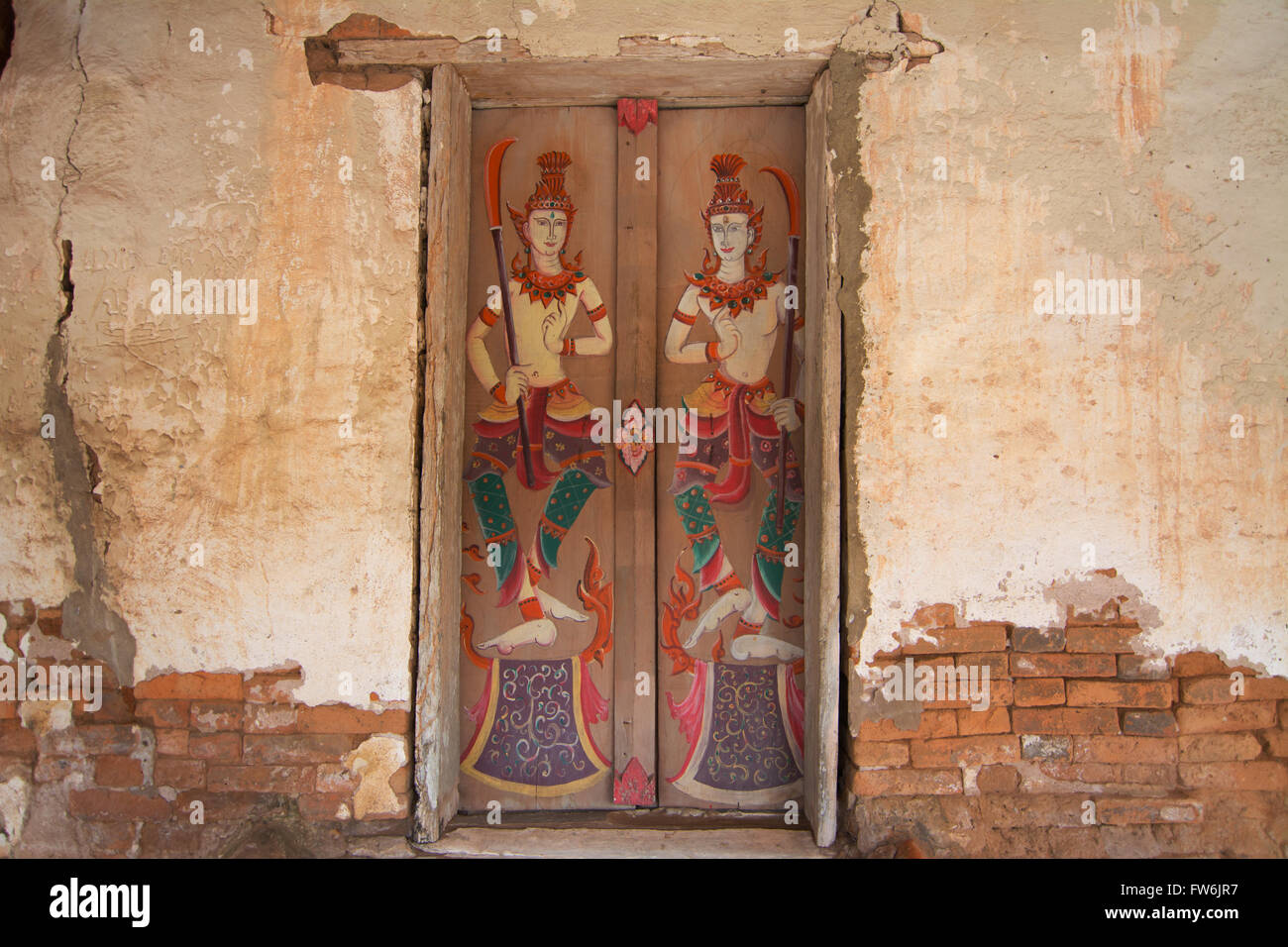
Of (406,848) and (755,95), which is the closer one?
(406,848)

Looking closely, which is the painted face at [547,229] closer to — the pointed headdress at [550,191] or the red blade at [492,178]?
the pointed headdress at [550,191]

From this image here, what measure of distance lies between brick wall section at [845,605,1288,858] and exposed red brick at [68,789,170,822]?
2.10 metres

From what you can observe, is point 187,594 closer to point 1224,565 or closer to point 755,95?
point 755,95

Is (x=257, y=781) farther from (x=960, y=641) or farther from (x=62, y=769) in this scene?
(x=960, y=641)

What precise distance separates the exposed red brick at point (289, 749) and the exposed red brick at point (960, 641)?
1742mm

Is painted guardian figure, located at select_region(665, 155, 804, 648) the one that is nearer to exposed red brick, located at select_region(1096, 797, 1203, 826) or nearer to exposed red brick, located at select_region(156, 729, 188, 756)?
exposed red brick, located at select_region(1096, 797, 1203, 826)

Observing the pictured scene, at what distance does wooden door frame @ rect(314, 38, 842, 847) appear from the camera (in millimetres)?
2373

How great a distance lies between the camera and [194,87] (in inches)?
94.7

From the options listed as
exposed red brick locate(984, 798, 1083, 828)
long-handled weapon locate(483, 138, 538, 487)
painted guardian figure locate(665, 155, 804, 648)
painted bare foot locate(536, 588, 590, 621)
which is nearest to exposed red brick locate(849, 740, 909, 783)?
exposed red brick locate(984, 798, 1083, 828)

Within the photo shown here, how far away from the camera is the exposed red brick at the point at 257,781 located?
234cm

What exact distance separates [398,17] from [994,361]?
2091 mm

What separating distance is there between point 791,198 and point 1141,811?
218cm

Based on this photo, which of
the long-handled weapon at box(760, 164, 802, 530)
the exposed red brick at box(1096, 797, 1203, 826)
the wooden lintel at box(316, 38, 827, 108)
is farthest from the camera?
the long-handled weapon at box(760, 164, 802, 530)

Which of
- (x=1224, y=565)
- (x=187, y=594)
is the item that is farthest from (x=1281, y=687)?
(x=187, y=594)
